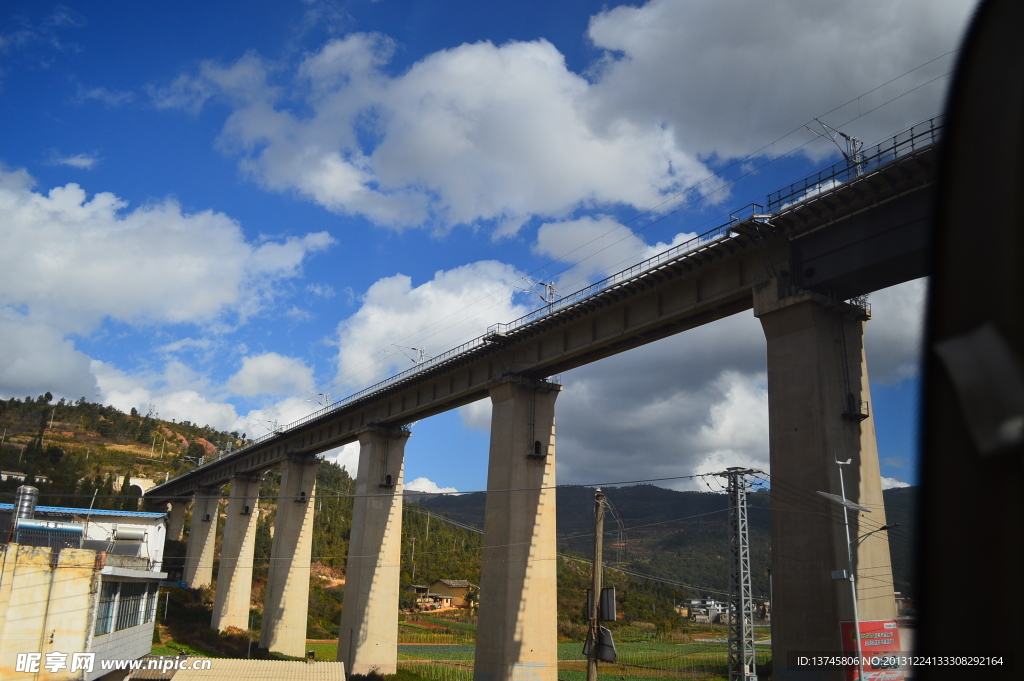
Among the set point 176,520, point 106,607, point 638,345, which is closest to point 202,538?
point 176,520

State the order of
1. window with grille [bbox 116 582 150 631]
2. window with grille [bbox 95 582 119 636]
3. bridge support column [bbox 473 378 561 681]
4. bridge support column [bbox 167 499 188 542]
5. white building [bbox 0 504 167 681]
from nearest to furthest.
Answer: white building [bbox 0 504 167 681], window with grille [bbox 95 582 119 636], window with grille [bbox 116 582 150 631], bridge support column [bbox 473 378 561 681], bridge support column [bbox 167 499 188 542]

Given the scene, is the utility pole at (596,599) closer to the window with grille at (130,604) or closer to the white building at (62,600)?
the white building at (62,600)

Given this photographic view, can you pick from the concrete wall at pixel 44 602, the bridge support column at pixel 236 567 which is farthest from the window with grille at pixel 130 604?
the bridge support column at pixel 236 567

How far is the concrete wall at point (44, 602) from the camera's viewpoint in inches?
1080

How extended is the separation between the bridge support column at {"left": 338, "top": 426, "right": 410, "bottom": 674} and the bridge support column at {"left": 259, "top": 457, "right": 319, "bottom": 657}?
42.2 ft

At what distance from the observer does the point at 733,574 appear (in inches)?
1017

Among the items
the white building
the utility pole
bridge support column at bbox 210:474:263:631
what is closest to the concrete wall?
the white building

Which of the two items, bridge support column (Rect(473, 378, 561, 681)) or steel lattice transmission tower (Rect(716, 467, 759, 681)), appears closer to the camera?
steel lattice transmission tower (Rect(716, 467, 759, 681))

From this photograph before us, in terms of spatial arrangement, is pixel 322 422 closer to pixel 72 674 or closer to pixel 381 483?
pixel 381 483

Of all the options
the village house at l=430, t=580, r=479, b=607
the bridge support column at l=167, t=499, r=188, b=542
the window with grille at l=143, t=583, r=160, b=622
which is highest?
the bridge support column at l=167, t=499, r=188, b=542

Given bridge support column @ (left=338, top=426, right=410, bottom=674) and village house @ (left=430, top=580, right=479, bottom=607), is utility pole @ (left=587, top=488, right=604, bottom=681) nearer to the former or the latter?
bridge support column @ (left=338, top=426, right=410, bottom=674)

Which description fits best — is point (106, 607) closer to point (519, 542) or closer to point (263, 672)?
point (263, 672)

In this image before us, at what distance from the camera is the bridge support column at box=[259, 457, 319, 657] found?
2510 inches

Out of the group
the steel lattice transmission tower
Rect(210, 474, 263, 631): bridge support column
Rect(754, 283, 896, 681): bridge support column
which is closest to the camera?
Rect(754, 283, 896, 681): bridge support column
